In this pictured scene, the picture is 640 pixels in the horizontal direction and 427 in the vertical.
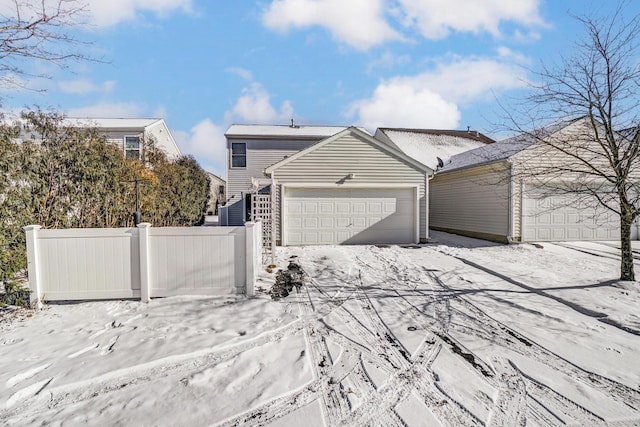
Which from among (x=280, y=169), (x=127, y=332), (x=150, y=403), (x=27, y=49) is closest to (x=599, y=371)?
(x=150, y=403)

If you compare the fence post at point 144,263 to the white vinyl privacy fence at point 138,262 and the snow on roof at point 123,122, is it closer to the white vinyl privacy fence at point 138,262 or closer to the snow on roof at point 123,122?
the white vinyl privacy fence at point 138,262

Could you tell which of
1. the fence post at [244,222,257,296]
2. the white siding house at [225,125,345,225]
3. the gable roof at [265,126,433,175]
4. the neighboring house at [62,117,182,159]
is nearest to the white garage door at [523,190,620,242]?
the gable roof at [265,126,433,175]

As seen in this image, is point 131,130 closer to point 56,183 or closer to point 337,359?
point 56,183

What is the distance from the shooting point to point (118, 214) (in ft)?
20.9

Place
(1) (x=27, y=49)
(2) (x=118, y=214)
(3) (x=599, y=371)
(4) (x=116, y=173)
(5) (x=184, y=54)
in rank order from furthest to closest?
(5) (x=184, y=54) → (2) (x=118, y=214) → (4) (x=116, y=173) → (1) (x=27, y=49) → (3) (x=599, y=371)

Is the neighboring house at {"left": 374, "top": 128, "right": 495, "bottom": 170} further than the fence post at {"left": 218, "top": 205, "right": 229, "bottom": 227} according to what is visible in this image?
Yes

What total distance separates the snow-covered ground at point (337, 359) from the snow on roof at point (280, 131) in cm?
1221

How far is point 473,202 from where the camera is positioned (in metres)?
12.2

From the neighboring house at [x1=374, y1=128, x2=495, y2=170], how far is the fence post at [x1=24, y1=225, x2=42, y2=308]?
16.0m

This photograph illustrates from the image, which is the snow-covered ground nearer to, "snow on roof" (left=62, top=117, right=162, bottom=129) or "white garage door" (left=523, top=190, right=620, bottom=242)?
"white garage door" (left=523, top=190, right=620, bottom=242)

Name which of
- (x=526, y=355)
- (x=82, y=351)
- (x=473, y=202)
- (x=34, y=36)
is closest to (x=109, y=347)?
(x=82, y=351)

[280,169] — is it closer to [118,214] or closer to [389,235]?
[389,235]

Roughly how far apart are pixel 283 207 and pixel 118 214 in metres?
5.09

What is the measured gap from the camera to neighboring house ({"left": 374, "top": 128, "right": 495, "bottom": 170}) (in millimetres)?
17880
